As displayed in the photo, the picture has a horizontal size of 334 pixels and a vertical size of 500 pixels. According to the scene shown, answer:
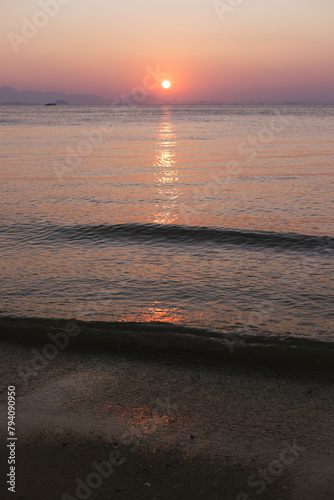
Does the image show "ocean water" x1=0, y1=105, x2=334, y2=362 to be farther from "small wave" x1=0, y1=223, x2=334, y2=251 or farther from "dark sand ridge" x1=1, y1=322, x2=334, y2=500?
"dark sand ridge" x1=1, y1=322, x2=334, y2=500

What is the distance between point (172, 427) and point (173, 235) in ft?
34.3

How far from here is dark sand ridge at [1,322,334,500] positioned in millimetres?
4879

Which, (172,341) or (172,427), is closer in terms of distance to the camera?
(172,427)

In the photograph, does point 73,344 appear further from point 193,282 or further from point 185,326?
point 193,282

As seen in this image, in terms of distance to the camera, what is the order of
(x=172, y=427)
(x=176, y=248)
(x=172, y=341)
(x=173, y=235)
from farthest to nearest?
(x=173, y=235), (x=176, y=248), (x=172, y=341), (x=172, y=427)

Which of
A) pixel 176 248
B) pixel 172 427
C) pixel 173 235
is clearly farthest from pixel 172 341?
pixel 173 235

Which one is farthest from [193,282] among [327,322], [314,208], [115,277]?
[314,208]

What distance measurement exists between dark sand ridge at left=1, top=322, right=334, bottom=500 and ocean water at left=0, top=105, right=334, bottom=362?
136 cm

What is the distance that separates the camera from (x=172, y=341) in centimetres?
823

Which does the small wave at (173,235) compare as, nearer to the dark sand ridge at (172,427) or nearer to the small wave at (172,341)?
the small wave at (172,341)

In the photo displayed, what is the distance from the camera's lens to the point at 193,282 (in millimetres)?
11133

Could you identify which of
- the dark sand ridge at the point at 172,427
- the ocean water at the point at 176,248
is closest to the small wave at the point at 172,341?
the ocean water at the point at 176,248

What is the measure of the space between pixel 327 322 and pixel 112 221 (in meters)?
10.2

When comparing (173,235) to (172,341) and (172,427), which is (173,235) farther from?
(172,427)
